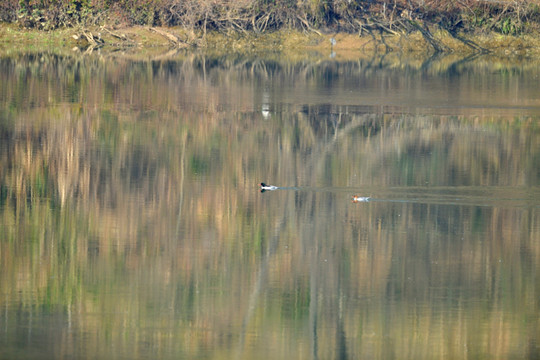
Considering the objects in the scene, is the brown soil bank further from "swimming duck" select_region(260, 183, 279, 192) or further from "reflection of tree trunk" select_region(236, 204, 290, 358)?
"reflection of tree trunk" select_region(236, 204, 290, 358)

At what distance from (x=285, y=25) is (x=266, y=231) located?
27703mm

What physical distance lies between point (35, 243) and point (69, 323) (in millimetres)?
2232

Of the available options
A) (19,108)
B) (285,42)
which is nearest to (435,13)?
(285,42)

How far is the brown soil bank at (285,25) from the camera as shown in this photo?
35.4m

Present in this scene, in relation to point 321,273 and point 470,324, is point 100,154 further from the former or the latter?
point 470,324

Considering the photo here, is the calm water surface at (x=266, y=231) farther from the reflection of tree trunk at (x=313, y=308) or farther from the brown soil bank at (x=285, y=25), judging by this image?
the brown soil bank at (x=285, y=25)

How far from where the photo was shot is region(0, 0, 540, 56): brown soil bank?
3538 cm

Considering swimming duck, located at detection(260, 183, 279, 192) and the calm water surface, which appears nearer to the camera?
the calm water surface

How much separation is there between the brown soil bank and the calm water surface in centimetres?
1630

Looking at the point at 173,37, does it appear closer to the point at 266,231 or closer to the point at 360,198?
the point at 360,198

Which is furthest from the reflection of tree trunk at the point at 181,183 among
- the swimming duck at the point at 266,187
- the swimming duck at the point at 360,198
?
the swimming duck at the point at 360,198

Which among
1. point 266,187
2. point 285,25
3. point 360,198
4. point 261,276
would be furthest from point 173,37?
point 261,276

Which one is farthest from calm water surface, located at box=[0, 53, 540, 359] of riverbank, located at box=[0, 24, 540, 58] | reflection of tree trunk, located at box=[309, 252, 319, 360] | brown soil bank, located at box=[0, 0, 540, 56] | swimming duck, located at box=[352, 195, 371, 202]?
brown soil bank, located at box=[0, 0, 540, 56]

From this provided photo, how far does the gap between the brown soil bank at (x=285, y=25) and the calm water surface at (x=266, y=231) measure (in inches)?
642
